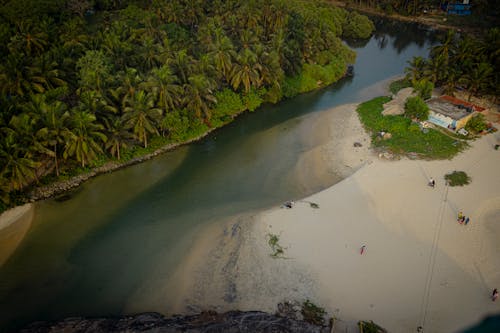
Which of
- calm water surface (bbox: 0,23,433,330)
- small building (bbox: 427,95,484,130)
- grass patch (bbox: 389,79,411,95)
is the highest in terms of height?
calm water surface (bbox: 0,23,433,330)

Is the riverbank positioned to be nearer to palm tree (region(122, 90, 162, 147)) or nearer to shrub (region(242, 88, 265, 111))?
shrub (region(242, 88, 265, 111))

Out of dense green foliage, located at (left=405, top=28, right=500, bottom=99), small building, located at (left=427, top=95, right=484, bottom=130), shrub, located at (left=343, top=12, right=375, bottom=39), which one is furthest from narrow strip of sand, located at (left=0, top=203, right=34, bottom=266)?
shrub, located at (left=343, top=12, right=375, bottom=39)

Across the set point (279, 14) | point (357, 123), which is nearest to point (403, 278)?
point (357, 123)

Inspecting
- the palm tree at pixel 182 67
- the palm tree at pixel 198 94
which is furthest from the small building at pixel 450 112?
the palm tree at pixel 182 67

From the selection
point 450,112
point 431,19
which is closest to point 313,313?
point 450,112

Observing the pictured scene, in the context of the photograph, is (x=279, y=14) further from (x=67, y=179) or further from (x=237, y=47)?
(x=67, y=179)

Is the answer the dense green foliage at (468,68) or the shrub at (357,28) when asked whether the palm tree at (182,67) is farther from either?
the shrub at (357,28)
